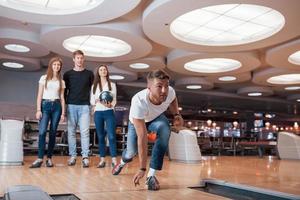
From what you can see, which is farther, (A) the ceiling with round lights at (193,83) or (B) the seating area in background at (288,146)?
(A) the ceiling with round lights at (193,83)

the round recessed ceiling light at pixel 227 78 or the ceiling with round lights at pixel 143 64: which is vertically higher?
the ceiling with round lights at pixel 143 64

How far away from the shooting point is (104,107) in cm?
383

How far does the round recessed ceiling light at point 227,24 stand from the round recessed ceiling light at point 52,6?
194 cm

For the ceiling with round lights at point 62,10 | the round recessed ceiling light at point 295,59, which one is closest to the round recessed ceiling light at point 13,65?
the ceiling with round lights at point 62,10

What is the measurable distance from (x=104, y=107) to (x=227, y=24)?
442 centimetres

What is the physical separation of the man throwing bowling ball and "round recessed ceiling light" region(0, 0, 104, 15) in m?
4.21

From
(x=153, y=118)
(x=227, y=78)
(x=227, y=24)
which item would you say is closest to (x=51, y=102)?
(x=153, y=118)

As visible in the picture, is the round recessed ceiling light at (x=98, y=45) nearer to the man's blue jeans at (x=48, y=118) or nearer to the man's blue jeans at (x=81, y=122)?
the man's blue jeans at (x=81, y=122)

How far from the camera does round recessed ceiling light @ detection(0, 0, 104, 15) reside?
622 cm

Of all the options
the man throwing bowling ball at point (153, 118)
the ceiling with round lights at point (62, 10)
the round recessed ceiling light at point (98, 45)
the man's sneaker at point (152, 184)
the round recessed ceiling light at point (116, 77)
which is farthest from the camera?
the round recessed ceiling light at point (116, 77)

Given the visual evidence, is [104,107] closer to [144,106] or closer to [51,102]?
[51,102]

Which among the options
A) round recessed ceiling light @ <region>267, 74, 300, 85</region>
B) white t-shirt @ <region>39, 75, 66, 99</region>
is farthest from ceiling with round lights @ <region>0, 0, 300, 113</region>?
white t-shirt @ <region>39, 75, 66, 99</region>

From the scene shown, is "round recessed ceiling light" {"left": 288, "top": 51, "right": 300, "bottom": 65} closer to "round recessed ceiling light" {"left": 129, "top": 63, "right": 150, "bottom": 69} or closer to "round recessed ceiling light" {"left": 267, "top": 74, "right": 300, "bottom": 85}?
"round recessed ceiling light" {"left": 267, "top": 74, "right": 300, "bottom": 85}

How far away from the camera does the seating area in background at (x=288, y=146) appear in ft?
24.5
